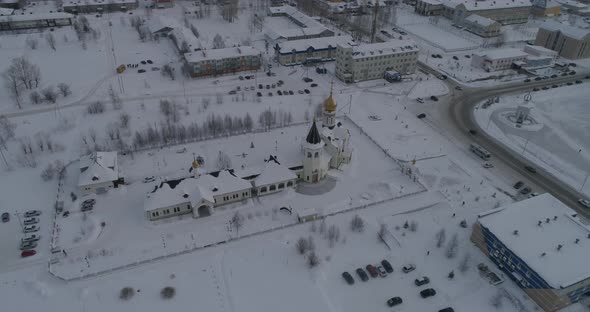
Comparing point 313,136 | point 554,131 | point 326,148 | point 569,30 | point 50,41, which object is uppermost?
point 569,30

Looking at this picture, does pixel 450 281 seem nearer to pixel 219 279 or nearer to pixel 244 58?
pixel 219 279

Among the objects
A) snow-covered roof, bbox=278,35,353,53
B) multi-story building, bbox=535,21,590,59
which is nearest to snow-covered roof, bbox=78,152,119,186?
snow-covered roof, bbox=278,35,353,53

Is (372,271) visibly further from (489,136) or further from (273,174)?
(489,136)

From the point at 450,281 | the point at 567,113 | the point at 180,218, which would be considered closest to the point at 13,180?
the point at 180,218

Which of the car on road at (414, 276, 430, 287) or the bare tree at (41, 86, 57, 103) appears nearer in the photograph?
the car on road at (414, 276, 430, 287)

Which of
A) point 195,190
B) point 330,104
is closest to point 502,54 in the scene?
point 330,104

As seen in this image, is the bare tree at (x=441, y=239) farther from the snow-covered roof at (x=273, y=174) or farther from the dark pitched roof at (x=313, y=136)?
the snow-covered roof at (x=273, y=174)

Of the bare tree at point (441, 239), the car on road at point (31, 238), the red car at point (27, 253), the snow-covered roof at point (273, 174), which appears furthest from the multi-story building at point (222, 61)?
the bare tree at point (441, 239)

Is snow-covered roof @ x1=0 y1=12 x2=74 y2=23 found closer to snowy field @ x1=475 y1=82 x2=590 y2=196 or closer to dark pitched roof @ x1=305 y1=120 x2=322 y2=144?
dark pitched roof @ x1=305 y1=120 x2=322 y2=144
